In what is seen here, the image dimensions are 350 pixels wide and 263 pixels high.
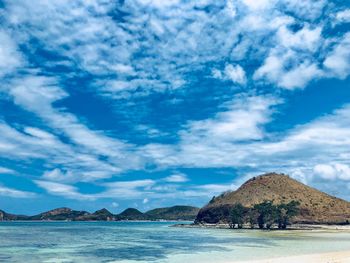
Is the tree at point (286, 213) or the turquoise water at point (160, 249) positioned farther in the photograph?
the tree at point (286, 213)

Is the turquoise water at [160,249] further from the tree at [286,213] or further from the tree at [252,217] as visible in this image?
the tree at [252,217]

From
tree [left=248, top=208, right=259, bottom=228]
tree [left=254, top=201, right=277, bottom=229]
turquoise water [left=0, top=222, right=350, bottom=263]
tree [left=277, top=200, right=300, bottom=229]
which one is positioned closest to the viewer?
turquoise water [left=0, top=222, right=350, bottom=263]

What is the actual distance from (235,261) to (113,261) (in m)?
13.9

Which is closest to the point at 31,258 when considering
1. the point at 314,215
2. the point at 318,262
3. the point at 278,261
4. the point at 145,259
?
the point at 145,259

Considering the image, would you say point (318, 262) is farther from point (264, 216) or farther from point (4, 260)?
point (264, 216)

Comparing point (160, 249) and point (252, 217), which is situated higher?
point (252, 217)

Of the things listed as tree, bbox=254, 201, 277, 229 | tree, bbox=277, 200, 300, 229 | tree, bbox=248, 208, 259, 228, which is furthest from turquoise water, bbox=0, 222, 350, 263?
tree, bbox=248, 208, 259, 228

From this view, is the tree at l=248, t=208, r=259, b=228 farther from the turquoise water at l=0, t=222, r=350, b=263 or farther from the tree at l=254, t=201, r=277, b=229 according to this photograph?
the turquoise water at l=0, t=222, r=350, b=263

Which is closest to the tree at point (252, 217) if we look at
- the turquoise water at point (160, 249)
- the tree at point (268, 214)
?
the tree at point (268, 214)

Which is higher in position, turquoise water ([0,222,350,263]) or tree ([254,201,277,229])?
tree ([254,201,277,229])

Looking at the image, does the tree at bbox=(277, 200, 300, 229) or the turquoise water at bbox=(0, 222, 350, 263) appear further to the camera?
the tree at bbox=(277, 200, 300, 229)

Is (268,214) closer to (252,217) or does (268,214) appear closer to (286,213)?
(286,213)

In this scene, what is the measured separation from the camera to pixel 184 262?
44.5 meters

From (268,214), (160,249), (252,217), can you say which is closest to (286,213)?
(268,214)
